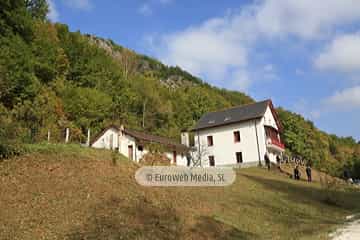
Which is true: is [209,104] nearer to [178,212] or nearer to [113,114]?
[113,114]

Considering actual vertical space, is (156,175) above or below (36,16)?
below

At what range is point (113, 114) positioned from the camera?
145 ft

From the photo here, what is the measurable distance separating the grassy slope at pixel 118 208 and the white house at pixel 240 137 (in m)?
19.7

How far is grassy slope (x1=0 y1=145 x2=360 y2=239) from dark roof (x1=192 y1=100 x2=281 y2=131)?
21.3 meters

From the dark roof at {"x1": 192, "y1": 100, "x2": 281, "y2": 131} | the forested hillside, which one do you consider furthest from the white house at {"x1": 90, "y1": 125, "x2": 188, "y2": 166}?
the dark roof at {"x1": 192, "y1": 100, "x2": 281, "y2": 131}

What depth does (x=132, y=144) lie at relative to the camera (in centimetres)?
3030

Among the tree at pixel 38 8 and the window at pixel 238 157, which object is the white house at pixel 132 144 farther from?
the tree at pixel 38 8

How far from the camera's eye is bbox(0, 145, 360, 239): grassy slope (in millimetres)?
8445

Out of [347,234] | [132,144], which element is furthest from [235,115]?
[347,234]

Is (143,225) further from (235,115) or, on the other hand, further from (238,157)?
(235,115)

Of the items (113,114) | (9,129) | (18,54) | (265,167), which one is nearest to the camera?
(9,129)

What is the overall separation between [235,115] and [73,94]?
67.1 feet

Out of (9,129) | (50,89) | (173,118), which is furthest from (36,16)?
(9,129)

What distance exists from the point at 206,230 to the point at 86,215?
3.60 m
